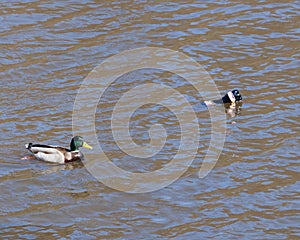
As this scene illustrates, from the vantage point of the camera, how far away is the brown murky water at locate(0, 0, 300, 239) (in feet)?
34.8

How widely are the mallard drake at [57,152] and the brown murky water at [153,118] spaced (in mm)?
157

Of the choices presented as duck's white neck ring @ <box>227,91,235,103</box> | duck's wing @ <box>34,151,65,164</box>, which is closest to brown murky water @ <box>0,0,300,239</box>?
duck's wing @ <box>34,151,65,164</box>

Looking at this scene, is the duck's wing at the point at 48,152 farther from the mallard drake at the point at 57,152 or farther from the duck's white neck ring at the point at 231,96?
the duck's white neck ring at the point at 231,96

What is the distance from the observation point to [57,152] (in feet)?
40.3

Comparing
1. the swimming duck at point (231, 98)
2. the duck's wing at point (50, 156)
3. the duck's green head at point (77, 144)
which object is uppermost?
the swimming duck at point (231, 98)

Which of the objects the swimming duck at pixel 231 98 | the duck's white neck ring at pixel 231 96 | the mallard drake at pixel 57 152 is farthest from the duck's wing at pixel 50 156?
the duck's white neck ring at pixel 231 96

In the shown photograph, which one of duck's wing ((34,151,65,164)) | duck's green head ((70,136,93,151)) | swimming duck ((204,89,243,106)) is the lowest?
duck's wing ((34,151,65,164))

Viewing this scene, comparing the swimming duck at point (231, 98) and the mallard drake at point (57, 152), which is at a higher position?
the swimming duck at point (231, 98)

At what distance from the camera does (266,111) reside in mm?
13781

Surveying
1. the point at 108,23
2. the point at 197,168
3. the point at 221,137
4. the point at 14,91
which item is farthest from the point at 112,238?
the point at 108,23

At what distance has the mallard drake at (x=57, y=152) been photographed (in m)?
12.2

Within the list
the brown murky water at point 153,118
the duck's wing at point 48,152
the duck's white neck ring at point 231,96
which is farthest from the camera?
the duck's white neck ring at point 231,96

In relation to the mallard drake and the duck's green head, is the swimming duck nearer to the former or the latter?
the duck's green head

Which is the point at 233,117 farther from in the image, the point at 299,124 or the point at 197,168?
the point at 197,168
